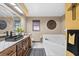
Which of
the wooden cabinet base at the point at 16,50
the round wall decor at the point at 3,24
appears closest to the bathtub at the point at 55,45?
the wooden cabinet base at the point at 16,50

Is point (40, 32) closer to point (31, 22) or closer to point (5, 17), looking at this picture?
point (31, 22)

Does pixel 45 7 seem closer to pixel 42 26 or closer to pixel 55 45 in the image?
pixel 55 45

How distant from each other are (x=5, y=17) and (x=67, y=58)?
1.93m

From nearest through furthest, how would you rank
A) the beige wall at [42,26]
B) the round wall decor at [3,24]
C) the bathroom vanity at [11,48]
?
the bathroom vanity at [11,48], the round wall decor at [3,24], the beige wall at [42,26]

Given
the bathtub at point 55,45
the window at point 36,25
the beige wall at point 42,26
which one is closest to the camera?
the bathtub at point 55,45

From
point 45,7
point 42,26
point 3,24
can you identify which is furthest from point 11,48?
point 42,26

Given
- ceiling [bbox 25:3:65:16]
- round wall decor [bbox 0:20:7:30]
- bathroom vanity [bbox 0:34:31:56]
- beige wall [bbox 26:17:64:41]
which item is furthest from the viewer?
beige wall [bbox 26:17:64:41]

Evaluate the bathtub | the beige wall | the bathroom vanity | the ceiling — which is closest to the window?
the beige wall

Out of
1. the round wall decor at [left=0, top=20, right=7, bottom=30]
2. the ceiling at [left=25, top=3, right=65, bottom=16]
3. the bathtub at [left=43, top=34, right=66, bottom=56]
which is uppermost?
the ceiling at [left=25, top=3, right=65, bottom=16]

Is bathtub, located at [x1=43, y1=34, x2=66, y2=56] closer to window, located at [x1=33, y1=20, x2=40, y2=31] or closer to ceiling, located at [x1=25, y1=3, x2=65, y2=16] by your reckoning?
ceiling, located at [x1=25, y1=3, x2=65, y2=16]

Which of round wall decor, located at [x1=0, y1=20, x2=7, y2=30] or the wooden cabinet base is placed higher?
round wall decor, located at [x1=0, y1=20, x2=7, y2=30]

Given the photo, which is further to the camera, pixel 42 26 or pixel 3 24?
pixel 42 26

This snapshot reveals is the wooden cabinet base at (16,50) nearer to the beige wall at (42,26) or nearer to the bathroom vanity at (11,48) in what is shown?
the bathroom vanity at (11,48)

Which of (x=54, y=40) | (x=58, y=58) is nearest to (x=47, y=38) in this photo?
(x=54, y=40)
